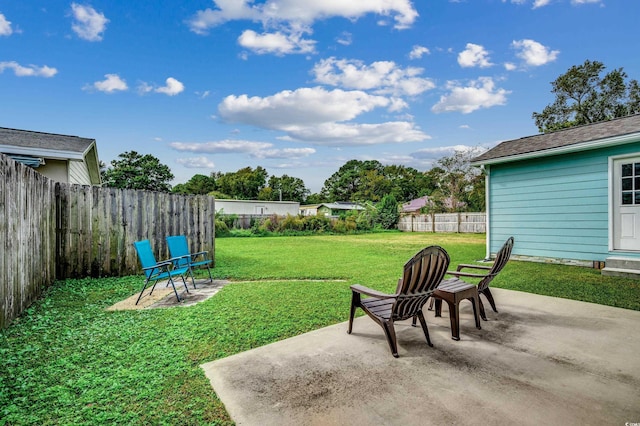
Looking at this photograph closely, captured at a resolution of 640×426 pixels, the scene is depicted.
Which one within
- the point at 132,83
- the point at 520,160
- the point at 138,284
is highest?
the point at 132,83

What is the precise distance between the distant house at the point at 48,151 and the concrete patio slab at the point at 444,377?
7.99m

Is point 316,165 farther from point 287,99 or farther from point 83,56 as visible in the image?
point 83,56

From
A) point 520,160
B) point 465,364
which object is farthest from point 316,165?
point 465,364

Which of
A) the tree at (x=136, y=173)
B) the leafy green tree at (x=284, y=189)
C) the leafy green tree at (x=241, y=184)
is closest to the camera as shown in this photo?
the tree at (x=136, y=173)

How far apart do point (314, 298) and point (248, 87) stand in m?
14.1

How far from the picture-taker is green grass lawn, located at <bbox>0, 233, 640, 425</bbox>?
1.94m

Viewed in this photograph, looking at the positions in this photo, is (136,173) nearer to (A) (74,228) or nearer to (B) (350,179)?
(B) (350,179)

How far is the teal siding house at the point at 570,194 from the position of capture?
265 inches


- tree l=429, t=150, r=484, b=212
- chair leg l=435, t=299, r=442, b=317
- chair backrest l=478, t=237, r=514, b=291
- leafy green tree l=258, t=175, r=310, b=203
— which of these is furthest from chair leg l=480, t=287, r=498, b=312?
leafy green tree l=258, t=175, r=310, b=203

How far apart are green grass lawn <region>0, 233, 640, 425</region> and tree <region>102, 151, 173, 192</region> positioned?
121 ft

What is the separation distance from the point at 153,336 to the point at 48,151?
7.30 m

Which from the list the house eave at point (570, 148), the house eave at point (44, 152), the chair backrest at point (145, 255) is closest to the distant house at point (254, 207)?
the house eave at point (44, 152)

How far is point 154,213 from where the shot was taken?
6.75 metres

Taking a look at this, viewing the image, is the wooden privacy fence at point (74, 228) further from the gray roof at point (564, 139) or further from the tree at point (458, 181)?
the tree at point (458, 181)
